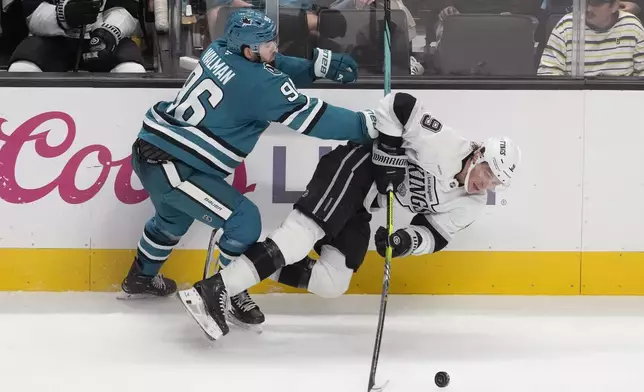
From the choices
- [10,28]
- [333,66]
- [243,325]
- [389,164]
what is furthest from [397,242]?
A: [10,28]

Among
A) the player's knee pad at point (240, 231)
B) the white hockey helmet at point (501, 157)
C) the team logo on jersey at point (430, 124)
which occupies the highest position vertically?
the team logo on jersey at point (430, 124)

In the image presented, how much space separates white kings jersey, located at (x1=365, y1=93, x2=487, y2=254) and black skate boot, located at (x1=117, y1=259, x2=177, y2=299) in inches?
34.1

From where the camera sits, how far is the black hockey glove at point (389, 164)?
2820 millimetres

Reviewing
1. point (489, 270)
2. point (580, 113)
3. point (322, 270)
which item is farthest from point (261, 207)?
point (580, 113)

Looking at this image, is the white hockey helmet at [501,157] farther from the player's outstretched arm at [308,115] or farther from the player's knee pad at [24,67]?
the player's knee pad at [24,67]

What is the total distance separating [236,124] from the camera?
9.18ft

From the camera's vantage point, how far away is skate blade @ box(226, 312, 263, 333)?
9.45 ft

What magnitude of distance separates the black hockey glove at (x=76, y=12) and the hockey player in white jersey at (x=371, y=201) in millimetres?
1233

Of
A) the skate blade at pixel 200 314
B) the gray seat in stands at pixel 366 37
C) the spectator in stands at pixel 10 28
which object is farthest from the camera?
the spectator in stands at pixel 10 28

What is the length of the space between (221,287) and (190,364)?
0.85ft

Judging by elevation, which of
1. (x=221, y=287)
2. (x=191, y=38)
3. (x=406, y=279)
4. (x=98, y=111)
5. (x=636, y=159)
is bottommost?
(x=406, y=279)

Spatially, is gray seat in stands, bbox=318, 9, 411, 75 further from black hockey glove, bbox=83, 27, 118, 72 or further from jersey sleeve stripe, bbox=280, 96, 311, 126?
black hockey glove, bbox=83, 27, 118, 72

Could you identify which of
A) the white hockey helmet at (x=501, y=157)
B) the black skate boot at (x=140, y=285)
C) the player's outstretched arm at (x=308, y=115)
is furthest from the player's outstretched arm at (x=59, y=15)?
the white hockey helmet at (x=501, y=157)

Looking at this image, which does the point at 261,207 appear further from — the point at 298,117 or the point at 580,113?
the point at 580,113
